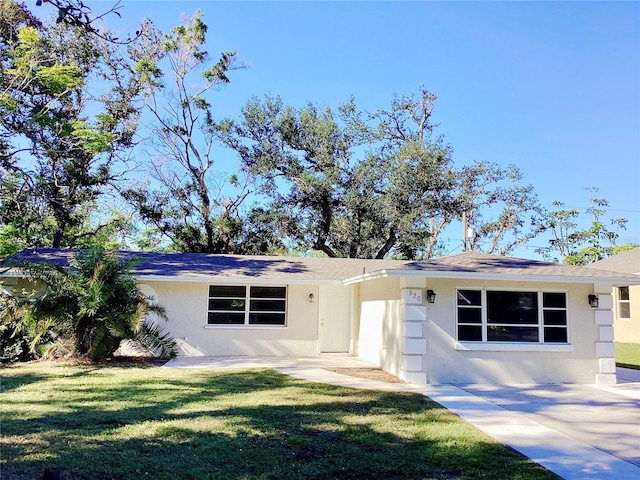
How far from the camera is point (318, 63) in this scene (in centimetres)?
1675

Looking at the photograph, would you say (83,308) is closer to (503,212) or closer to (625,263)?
(625,263)

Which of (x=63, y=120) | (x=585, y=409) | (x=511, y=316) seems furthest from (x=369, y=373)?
(x=63, y=120)

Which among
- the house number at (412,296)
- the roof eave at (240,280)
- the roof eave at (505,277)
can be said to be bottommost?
the house number at (412,296)

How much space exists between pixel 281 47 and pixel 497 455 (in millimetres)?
13254

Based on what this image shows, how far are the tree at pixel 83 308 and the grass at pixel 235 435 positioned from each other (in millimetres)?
2030

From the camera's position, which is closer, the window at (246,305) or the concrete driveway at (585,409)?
the concrete driveway at (585,409)

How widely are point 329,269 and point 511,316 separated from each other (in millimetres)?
6201

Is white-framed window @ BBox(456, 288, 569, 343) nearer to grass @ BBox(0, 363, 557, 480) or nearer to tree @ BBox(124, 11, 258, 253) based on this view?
grass @ BBox(0, 363, 557, 480)

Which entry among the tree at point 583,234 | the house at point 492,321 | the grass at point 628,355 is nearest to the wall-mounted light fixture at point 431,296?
the house at point 492,321

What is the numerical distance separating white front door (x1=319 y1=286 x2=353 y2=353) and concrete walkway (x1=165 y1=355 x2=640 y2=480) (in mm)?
2016

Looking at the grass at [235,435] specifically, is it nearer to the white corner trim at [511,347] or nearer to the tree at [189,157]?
the white corner trim at [511,347]

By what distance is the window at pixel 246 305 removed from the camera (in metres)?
13.1

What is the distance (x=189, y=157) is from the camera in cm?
2395

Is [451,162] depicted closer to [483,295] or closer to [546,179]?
[546,179]
